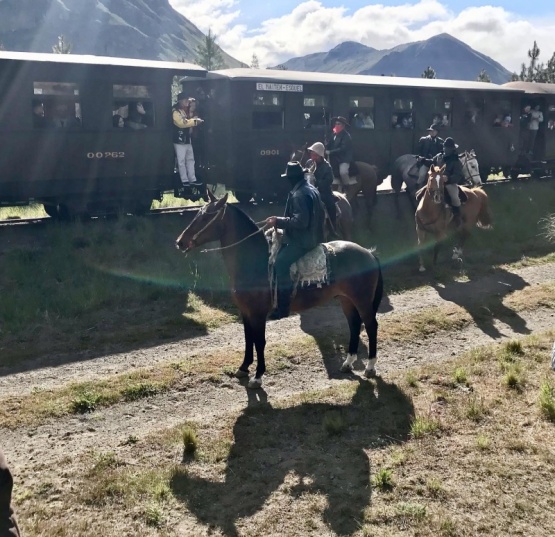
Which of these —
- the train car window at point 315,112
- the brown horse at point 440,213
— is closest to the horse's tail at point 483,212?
the brown horse at point 440,213

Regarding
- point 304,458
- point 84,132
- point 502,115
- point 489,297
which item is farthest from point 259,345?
point 502,115

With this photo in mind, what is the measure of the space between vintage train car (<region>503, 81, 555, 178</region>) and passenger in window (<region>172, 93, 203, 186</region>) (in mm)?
14266

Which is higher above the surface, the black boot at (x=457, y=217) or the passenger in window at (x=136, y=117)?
the passenger in window at (x=136, y=117)

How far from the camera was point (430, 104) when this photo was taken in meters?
20.5

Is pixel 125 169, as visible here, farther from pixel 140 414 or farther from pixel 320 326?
pixel 140 414

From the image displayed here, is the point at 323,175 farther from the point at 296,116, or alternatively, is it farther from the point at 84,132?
the point at 296,116

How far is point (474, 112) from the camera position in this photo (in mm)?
22031

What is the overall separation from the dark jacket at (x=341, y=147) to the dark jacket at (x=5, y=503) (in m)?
13.4

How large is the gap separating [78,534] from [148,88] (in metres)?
11.7

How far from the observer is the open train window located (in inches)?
563

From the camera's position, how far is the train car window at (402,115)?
64.4ft

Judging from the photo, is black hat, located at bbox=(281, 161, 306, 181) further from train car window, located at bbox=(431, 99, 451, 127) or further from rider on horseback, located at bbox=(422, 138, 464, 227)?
train car window, located at bbox=(431, 99, 451, 127)

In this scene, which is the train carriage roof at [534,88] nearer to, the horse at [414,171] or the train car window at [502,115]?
the train car window at [502,115]

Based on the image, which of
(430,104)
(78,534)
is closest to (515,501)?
(78,534)
